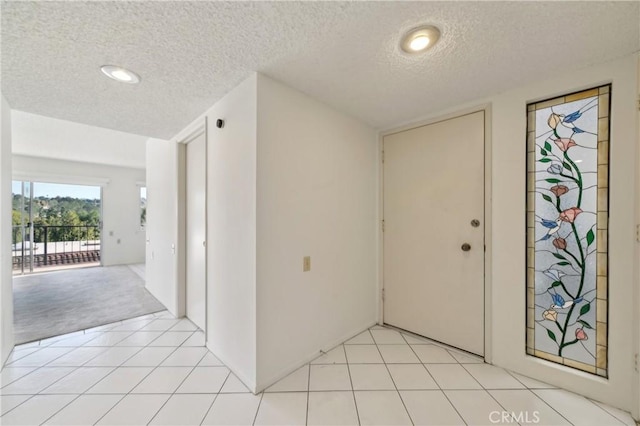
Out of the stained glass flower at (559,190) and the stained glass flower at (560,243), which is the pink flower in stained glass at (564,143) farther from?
the stained glass flower at (560,243)

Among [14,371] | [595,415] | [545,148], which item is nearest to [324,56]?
[545,148]

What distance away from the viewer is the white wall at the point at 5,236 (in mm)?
1962

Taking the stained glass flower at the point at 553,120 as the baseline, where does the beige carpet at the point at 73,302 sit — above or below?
below

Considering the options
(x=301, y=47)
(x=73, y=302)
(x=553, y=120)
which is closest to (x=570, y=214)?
(x=553, y=120)

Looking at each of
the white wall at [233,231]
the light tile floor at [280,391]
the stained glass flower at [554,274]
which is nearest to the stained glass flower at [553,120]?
the stained glass flower at [554,274]

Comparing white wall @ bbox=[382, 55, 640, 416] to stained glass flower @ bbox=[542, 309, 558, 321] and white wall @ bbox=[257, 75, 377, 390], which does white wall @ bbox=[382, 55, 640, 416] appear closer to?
stained glass flower @ bbox=[542, 309, 558, 321]

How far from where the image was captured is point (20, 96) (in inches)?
79.4

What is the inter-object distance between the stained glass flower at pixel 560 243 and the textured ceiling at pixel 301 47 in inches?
49.2

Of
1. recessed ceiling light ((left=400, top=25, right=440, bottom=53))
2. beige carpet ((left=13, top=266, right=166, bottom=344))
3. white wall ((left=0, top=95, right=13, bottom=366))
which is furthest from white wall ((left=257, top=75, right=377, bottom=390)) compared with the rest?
beige carpet ((left=13, top=266, right=166, bottom=344))

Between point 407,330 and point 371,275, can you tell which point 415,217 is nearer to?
point 371,275

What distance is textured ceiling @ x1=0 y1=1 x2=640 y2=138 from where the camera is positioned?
1.19 meters

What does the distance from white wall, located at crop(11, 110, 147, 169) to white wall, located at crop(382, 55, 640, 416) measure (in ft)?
16.4

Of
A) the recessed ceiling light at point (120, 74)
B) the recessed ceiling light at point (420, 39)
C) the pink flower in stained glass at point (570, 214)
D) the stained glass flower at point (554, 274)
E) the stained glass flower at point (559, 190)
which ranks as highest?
the recessed ceiling light at point (420, 39)

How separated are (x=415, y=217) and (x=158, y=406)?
2.62m
